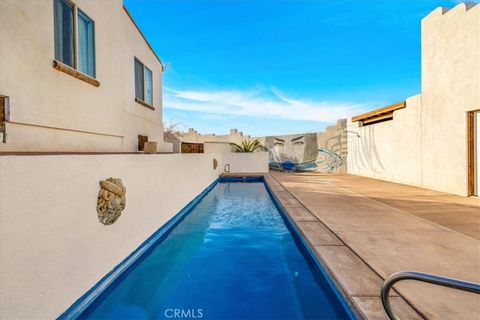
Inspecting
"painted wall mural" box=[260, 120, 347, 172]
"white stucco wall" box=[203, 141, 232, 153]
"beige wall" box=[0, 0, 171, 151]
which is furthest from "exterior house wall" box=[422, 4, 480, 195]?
"white stucco wall" box=[203, 141, 232, 153]

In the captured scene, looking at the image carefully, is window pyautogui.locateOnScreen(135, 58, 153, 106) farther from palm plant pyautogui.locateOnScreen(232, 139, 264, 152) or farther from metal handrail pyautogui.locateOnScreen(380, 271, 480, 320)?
palm plant pyautogui.locateOnScreen(232, 139, 264, 152)

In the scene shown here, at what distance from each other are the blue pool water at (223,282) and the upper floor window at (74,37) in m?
4.17

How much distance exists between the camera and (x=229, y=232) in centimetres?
641

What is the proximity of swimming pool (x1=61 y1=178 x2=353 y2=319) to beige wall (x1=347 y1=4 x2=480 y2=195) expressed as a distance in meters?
6.50

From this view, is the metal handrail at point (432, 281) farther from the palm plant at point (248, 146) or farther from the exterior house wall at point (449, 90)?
the palm plant at point (248, 146)

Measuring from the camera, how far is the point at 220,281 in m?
4.01

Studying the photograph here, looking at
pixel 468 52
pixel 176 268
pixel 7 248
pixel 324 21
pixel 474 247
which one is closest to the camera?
pixel 7 248

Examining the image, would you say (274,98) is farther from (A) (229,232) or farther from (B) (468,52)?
(A) (229,232)

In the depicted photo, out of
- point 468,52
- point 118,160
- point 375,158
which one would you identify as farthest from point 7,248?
point 375,158

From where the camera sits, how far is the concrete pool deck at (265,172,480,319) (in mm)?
2564

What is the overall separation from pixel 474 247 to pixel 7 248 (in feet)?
19.1
